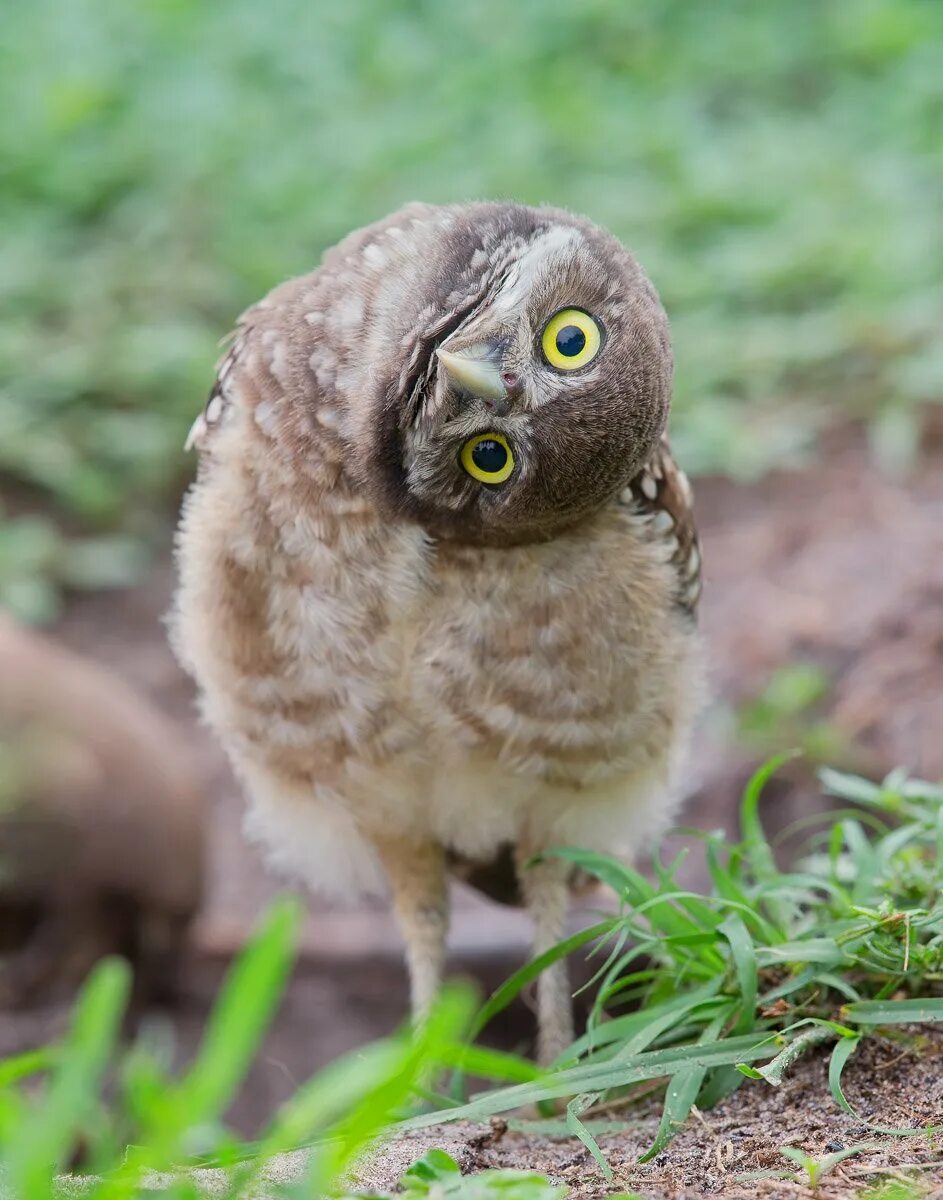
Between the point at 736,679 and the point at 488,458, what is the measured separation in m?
2.85

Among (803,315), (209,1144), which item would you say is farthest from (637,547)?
(803,315)

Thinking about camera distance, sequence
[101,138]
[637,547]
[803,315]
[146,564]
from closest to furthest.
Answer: [637,547]
[146,564]
[803,315]
[101,138]

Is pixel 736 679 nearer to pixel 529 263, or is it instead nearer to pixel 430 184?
pixel 529 263

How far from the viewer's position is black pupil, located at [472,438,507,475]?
2.62 m

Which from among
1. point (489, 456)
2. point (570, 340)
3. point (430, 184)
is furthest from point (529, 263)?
A: point (430, 184)

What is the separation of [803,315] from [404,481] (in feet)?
15.0

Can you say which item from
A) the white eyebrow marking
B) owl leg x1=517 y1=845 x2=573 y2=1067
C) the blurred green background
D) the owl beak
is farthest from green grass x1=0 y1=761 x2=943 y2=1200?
the blurred green background

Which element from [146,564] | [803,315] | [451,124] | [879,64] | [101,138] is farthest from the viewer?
[879,64]

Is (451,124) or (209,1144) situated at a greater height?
(451,124)

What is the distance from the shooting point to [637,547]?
3074 millimetres

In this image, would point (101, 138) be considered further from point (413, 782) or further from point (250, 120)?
point (413, 782)

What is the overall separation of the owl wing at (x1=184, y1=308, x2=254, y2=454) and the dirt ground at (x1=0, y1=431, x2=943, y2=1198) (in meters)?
1.94

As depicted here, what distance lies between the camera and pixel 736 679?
527 cm

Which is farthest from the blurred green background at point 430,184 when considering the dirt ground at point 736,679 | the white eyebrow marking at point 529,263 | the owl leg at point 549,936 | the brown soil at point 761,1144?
the brown soil at point 761,1144
